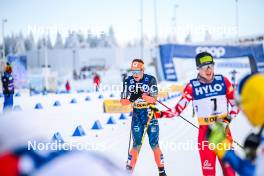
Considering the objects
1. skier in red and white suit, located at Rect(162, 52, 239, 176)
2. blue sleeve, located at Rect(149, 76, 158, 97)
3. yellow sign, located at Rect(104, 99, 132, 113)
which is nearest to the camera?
skier in red and white suit, located at Rect(162, 52, 239, 176)

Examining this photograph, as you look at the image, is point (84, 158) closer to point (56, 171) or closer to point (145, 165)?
point (56, 171)

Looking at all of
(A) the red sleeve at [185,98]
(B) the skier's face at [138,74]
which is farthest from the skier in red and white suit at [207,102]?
(B) the skier's face at [138,74]

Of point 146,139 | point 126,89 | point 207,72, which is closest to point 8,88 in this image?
point 146,139

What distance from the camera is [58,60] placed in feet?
305

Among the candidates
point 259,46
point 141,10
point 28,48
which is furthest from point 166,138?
point 28,48

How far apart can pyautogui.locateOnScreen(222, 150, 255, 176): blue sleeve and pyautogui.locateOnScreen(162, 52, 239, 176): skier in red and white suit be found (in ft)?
8.04

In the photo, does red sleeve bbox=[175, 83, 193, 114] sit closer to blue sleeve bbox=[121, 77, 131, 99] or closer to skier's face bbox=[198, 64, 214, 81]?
skier's face bbox=[198, 64, 214, 81]

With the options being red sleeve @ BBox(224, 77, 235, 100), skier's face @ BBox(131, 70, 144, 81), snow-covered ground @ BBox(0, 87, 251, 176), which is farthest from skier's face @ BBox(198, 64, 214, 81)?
snow-covered ground @ BBox(0, 87, 251, 176)

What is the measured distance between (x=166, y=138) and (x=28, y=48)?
4065 inches

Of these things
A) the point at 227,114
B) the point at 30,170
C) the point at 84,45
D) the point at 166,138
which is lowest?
the point at 166,138

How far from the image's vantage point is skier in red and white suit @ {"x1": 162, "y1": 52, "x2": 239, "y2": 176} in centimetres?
519

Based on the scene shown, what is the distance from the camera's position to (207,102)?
208 inches

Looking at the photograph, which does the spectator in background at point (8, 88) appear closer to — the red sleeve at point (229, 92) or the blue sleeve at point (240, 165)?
the red sleeve at point (229, 92)

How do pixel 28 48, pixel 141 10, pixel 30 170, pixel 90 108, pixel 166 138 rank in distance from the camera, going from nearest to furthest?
pixel 30 170
pixel 166 138
pixel 90 108
pixel 141 10
pixel 28 48
